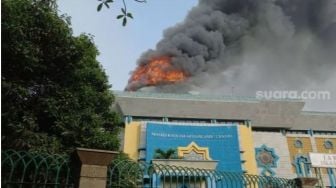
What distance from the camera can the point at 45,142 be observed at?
1035 centimetres

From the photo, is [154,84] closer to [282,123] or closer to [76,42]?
[282,123]

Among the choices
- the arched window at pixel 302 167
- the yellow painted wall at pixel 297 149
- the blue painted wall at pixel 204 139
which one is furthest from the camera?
the yellow painted wall at pixel 297 149

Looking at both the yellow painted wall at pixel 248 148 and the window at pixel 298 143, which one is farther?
the window at pixel 298 143

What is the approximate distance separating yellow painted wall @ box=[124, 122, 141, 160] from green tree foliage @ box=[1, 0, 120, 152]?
20.9 metres

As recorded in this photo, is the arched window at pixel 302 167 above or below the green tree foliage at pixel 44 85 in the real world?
above

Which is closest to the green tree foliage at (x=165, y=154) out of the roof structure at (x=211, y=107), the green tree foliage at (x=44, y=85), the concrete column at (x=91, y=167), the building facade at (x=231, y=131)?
the building facade at (x=231, y=131)

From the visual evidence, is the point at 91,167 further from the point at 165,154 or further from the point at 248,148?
the point at 248,148

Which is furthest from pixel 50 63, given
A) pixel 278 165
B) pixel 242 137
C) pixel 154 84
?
pixel 154 84

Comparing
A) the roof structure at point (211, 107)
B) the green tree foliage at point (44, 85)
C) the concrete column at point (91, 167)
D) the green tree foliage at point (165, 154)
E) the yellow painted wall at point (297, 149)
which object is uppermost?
the roof structure at point (211, 107)

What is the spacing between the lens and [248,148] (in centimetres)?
3438

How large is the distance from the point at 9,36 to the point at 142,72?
41749 millimetres

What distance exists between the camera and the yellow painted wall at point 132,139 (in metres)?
33.1

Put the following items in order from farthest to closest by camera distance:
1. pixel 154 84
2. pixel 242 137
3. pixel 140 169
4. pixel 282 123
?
pixel 154 84
pixel 282 123
pixel 242 137
pixel 140 169

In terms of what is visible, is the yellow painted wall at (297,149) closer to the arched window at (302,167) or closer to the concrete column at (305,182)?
the arched window at (302,167)
